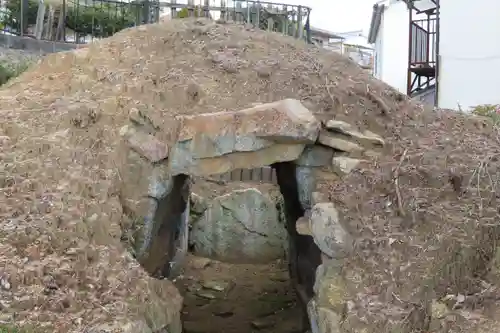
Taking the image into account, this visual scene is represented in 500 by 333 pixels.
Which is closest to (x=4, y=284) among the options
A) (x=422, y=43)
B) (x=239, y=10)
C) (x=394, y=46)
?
(x=239, y=10)

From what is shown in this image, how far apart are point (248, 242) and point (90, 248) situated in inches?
288

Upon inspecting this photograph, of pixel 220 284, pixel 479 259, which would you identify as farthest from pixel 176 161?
pixel 220 284

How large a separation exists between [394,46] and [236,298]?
12675 millimetres

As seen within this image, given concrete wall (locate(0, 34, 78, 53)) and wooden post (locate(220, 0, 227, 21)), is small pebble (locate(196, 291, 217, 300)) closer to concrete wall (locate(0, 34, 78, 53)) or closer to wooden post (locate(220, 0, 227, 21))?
concrete wall (locate(0, 34, 78, 53))

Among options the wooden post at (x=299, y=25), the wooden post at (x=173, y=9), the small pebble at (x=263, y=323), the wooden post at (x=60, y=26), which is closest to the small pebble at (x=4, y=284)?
the small pebble at (x=263, y=323)

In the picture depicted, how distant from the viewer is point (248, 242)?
40.2 ft

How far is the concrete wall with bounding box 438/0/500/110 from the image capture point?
11.6 meters

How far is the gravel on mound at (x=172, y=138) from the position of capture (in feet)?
16.0

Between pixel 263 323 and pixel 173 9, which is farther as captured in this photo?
pixel 173 9

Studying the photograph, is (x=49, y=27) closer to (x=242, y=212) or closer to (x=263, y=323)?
(x=242, y=212)

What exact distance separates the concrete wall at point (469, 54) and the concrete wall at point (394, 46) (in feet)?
16.7

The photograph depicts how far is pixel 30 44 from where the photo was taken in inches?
415

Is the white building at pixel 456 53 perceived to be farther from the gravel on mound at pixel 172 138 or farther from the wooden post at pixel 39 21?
the wooden post at pixel 39 21

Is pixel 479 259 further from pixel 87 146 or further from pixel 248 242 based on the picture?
pixel 248 242
